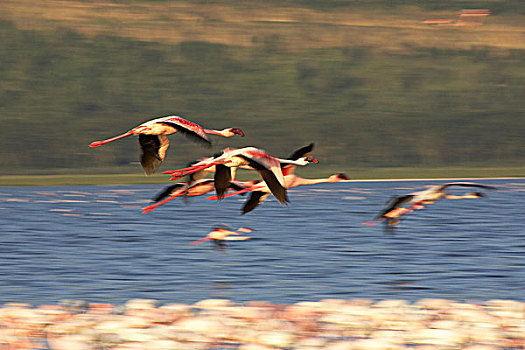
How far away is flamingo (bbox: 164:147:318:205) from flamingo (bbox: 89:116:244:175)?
1.09 feet

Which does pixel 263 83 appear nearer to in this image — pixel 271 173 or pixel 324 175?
pixel 324 175

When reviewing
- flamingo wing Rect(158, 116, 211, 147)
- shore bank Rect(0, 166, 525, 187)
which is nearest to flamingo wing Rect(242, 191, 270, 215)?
flamingo wing Rect(158, 116, 211, 147)

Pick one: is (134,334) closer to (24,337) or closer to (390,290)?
(24,337)

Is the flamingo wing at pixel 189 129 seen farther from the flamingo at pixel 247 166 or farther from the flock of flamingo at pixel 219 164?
the flamingo at pixel 247 166

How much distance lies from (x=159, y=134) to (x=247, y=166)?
1.46 metres

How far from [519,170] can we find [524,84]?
5460cm

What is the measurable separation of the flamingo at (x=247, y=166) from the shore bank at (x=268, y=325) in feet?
11.7

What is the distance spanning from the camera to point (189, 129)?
16531 millimetres

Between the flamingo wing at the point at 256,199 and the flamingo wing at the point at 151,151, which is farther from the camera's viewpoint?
the flamingo wing at the point at 256,199

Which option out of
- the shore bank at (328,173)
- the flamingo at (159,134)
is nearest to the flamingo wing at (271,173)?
the flamingo at (159,134)

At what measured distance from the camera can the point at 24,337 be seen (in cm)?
2078

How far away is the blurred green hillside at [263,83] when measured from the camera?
129500 millimetres

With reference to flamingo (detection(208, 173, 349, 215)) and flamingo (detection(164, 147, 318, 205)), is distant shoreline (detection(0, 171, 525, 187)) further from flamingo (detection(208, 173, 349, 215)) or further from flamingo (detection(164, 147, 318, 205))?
flamingo (detection(164, 147, 318, 205))

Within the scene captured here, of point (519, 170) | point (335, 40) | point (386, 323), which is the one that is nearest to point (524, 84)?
point (335, 40)
